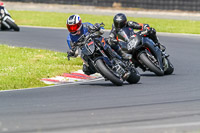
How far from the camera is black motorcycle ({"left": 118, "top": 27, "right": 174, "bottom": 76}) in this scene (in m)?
12.6

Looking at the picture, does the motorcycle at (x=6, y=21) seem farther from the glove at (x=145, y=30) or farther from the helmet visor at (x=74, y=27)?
the helmet visor at (x=74, y=27)

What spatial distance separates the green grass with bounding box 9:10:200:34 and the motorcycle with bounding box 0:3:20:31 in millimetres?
3627

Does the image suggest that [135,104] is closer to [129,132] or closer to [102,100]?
[102,100]

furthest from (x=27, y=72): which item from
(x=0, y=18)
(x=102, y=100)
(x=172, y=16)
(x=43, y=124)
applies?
(x=172, y=16)

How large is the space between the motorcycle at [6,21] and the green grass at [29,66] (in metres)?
7.57

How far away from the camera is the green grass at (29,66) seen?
12211 mm

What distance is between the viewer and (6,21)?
2616 centimetres

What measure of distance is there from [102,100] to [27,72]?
4.26 metres

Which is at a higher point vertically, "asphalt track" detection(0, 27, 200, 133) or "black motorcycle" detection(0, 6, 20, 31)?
"asphalt track" detection(0, 27, 200, 133)

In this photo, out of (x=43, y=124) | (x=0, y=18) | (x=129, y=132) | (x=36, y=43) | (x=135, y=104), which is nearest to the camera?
(x=129, y=132)

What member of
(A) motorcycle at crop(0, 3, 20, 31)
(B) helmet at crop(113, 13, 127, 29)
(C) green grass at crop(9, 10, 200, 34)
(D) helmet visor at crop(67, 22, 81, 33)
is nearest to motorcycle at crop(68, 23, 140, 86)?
(D) helmet visor at crop(67, 22, 81, 33)

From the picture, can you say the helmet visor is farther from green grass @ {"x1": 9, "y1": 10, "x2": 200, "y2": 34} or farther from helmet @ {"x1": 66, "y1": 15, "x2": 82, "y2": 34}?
green grass @ {"x1": 9, "y1": 10, "x2": 200, "y2": 34}

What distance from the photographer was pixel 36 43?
853 inches

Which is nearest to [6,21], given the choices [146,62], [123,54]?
[146,62]
